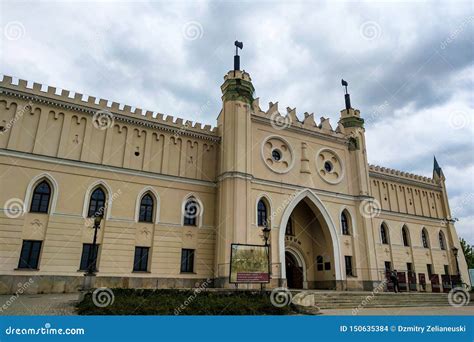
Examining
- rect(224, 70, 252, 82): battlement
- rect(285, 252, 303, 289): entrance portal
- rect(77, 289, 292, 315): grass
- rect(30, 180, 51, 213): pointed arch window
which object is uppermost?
rect(224, 70, 252, 82): battlement

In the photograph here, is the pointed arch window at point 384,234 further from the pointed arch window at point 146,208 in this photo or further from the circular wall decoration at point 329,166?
the pointed arch window at point 146,208

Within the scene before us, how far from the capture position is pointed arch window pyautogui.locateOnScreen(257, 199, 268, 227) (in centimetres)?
2125

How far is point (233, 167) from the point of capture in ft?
67.2

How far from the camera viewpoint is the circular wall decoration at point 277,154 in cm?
2291

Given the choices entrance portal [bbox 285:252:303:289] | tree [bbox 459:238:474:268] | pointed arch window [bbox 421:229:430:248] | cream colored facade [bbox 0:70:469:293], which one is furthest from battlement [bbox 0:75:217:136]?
tree [bbox 459:238:474:268]

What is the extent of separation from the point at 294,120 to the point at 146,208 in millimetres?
12658

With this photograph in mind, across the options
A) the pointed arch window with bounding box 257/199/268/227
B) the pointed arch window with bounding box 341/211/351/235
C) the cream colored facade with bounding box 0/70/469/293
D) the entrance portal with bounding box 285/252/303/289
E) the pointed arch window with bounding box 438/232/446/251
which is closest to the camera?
the cream colored facade with bounding box 0/70/469/293

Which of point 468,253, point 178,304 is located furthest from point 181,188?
point 468,253

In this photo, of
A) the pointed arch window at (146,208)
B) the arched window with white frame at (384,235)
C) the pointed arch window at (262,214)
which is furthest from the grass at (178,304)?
the arched window with white frame at (384,235)

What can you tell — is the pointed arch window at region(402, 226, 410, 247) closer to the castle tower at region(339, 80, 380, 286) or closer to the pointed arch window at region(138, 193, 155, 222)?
the castle tower at region(339, 80, 380, 286)

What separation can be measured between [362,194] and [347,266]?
5670mm

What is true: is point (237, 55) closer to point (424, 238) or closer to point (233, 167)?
point (233, 167)

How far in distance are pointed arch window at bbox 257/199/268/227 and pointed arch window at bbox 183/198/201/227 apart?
3.91 meters

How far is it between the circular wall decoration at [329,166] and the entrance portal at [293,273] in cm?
641
